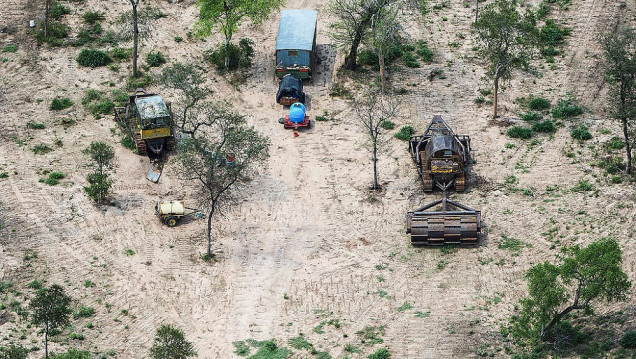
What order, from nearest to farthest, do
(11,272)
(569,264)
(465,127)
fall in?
(569,264)
(11,272)
(465,127)

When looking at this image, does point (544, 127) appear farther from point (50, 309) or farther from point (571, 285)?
point (50, 309)

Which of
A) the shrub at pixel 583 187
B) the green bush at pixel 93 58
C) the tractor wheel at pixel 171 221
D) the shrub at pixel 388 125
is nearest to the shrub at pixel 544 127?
the shrub at pixel 583 187

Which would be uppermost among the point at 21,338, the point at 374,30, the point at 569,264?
the point at 374,30

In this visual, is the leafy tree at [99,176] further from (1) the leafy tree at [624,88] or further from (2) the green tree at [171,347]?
(1) the leafy tree at [624,88]

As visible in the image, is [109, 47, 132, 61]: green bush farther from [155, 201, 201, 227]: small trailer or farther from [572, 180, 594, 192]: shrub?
[572, 180, 594, 192]: shrub

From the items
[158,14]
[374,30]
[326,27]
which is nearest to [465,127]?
[374,30]

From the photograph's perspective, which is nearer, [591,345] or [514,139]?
[591,345]

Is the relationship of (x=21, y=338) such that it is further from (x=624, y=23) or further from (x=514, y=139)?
(x=624, y=23)
